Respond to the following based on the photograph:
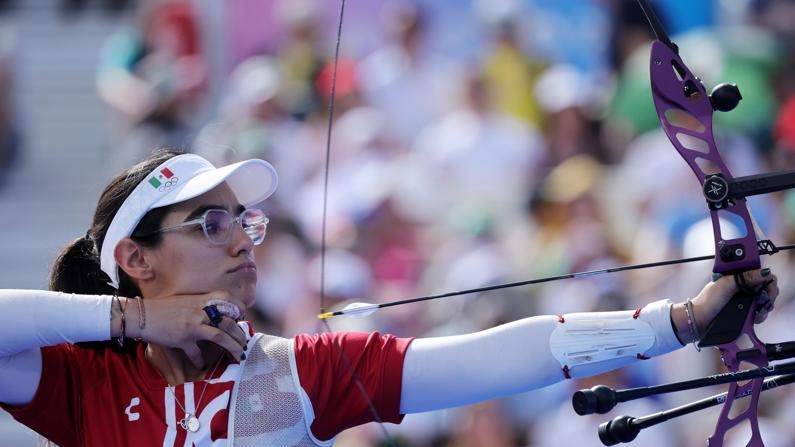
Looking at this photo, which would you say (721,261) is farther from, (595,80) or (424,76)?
(424,76)

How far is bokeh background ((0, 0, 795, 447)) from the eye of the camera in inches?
218

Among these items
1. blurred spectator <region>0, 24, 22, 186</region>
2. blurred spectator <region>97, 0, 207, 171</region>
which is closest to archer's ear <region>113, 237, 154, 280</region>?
blurred spectator <region>97, 0, 207, 171</region>

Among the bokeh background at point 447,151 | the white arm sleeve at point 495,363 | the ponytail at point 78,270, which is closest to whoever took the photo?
the white arm sleeve at point 495,363

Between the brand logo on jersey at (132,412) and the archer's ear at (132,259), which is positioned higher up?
the archer's ear at (132,259)

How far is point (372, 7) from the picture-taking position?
7633 millimetres

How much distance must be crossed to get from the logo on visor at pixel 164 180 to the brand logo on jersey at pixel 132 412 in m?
0.46

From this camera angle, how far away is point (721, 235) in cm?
279

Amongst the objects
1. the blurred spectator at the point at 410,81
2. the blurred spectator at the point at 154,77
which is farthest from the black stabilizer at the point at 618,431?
the blurred spectator at the point at 154,77

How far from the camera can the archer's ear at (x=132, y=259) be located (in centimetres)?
317

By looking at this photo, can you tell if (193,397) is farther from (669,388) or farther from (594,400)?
(669,388)

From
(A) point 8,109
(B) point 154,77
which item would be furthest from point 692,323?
(A) point 8,109

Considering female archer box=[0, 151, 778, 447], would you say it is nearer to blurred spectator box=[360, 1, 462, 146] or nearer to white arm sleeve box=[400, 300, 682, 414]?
white arm sleeve box=[400, 300, 682, 414]

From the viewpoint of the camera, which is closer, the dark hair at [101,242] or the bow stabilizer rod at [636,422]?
the bow stabilizer rod at [636,422]

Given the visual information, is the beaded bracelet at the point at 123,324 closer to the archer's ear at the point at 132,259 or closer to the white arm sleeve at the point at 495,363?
the archer's ear at the point at 132,259
